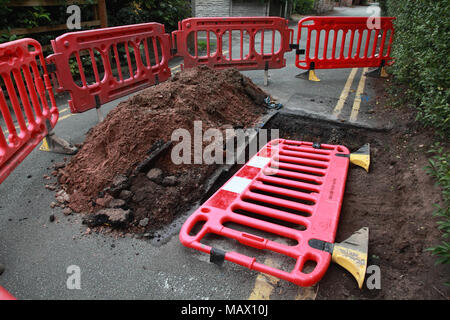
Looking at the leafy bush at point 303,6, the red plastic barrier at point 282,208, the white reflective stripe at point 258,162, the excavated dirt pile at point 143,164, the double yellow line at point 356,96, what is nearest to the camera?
the red plastic barrier at point 282,208

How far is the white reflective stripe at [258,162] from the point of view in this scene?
380cm

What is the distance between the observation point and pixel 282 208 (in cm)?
328

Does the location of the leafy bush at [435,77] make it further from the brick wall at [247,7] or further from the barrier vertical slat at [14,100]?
the brick wall at [247,7]

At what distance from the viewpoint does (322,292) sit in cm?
222

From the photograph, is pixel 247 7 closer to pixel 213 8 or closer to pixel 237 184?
pixel 213 8

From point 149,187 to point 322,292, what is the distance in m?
Result: 1.91

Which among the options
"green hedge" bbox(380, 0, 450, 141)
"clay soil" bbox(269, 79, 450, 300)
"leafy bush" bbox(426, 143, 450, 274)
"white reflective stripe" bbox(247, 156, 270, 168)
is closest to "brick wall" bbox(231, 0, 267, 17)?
"green hedge" bbox(380, 0, 450, 141)

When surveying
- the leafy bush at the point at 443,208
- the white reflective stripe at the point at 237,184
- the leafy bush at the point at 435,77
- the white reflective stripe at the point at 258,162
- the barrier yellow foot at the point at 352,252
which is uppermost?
the leafy bush at the point at 435,77

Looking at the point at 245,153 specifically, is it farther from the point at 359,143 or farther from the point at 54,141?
the point at 54,141

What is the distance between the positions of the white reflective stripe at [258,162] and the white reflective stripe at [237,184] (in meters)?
0.36

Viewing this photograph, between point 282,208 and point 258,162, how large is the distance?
2.58 ft

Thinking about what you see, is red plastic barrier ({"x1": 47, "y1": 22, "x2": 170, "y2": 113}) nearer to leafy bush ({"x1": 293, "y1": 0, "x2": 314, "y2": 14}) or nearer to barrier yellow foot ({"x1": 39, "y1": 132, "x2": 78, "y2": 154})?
barrier yellow foot ({"x1": 39, "y1": 132, "x2": 78, "y2": 154})

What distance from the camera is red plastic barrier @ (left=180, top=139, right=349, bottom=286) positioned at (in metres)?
2.44

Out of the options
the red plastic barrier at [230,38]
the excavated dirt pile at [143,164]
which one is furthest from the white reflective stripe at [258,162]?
the red plastic barrier at [230,38]
